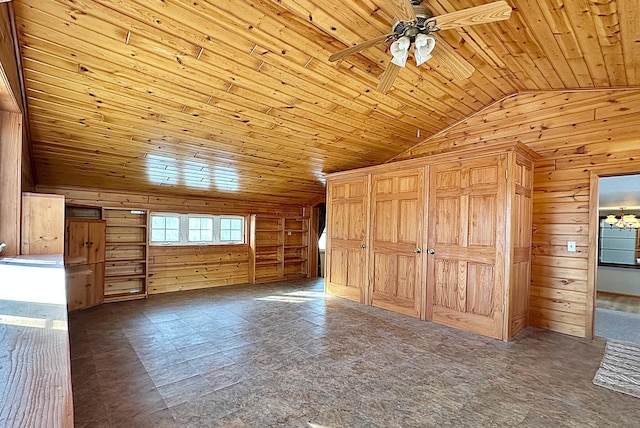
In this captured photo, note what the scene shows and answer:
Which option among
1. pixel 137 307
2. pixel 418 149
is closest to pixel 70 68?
pixel 137 307

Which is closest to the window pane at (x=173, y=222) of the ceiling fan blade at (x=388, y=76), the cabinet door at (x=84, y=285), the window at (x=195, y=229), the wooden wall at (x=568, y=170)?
the window at (x=195, y=229)

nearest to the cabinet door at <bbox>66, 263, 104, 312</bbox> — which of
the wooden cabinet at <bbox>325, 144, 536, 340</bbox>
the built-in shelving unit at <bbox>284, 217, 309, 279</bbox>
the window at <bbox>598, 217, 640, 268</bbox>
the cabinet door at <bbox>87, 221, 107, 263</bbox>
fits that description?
the cabinet door at <bbox>87, 221, 107, 263</bbox>

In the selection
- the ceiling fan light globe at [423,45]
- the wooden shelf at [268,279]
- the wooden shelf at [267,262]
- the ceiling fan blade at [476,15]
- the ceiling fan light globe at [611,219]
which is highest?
the ceiling fan blade at [476,15]

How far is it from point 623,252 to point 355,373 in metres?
7.32

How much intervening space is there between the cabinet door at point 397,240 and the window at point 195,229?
10.4ft

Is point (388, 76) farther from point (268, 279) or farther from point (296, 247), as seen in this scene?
point (296, 247)

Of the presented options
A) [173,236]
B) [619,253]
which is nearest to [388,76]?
[173,236]

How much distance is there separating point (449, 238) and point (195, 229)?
4.63 metres

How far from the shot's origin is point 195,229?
638 centimetres

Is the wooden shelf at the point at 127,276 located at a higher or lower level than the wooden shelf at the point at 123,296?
higher

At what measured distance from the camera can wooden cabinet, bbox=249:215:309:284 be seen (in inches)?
278

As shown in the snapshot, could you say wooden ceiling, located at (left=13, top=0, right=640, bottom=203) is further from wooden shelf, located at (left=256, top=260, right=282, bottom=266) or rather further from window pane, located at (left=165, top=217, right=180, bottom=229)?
wooden shelf, located at (left=256, top=260, right=282, bottom=266)

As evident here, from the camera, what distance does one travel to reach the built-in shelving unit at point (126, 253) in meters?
5.29

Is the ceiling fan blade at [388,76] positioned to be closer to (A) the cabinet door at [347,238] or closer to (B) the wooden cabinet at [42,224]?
(A) the cabinet door at [347,238]
